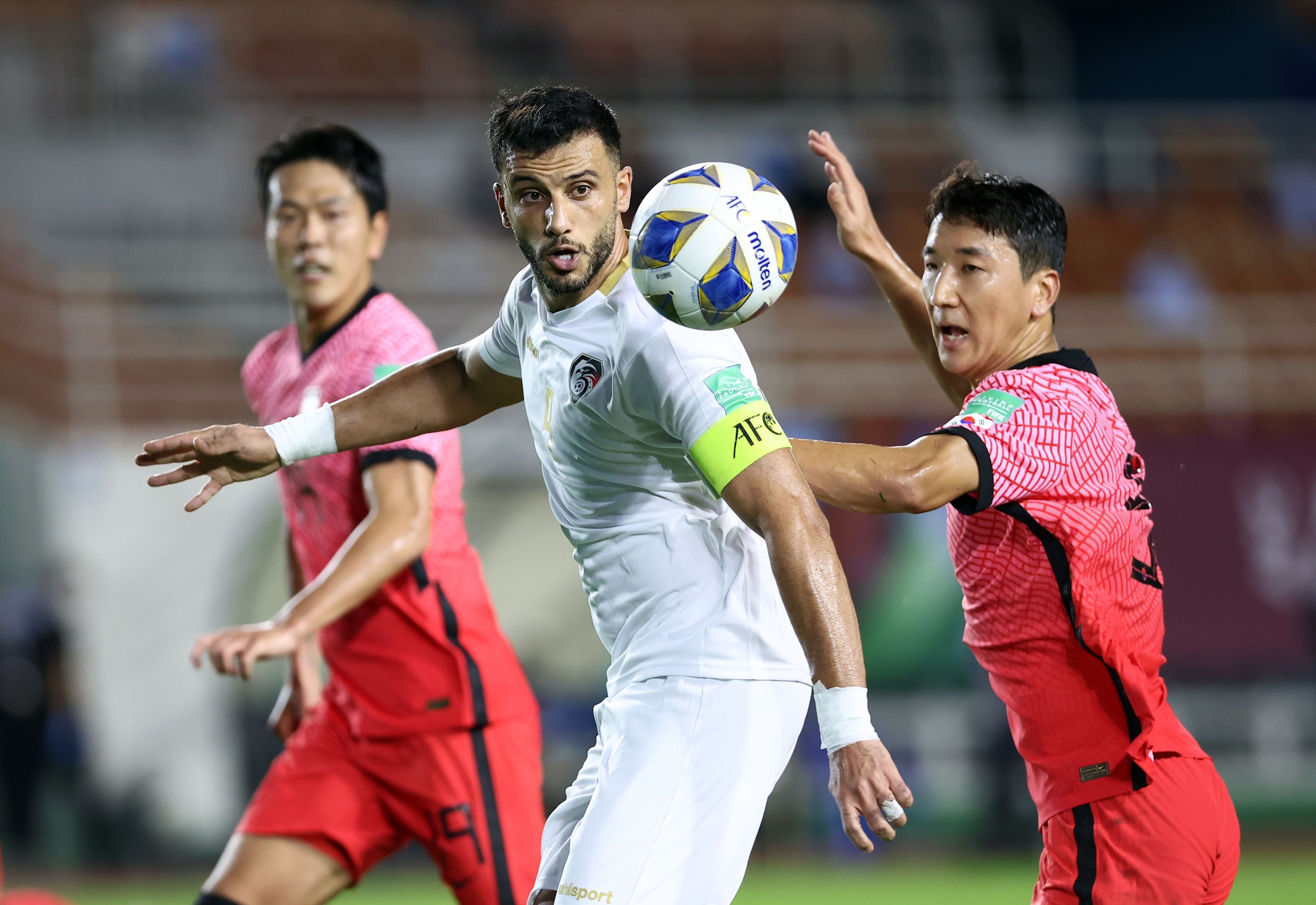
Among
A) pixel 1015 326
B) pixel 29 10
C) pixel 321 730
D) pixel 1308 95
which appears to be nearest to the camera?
pixel 1015 326

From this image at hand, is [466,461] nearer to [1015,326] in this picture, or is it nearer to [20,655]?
[20,655]

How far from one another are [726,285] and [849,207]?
1538 mm

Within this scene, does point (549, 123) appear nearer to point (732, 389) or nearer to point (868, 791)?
point (732, 389)

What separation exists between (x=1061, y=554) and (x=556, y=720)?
8.34 m

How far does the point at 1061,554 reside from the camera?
3.87 metres

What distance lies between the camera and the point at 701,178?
12.1ft

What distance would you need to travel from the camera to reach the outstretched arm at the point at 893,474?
146 inches

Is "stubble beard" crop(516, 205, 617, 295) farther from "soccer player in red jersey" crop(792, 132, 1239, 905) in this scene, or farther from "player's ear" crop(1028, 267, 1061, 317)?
"player's ear" crop(1028, 267, 1061, 317)

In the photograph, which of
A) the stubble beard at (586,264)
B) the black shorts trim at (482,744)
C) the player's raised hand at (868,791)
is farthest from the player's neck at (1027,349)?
the black shorts trim at (482,744)

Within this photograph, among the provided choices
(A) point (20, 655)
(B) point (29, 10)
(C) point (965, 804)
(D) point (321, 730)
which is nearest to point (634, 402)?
(D) point (321, 730)

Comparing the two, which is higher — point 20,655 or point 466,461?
point 466,461

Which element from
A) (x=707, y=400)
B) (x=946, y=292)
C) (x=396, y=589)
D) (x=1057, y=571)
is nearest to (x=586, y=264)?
(x=707, y=400)

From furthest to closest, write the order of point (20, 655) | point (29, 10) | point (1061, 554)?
point (29, 10)
point (20, 655)
point (1061, 554)

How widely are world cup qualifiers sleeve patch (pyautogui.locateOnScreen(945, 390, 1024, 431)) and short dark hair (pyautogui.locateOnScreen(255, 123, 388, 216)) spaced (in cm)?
265
